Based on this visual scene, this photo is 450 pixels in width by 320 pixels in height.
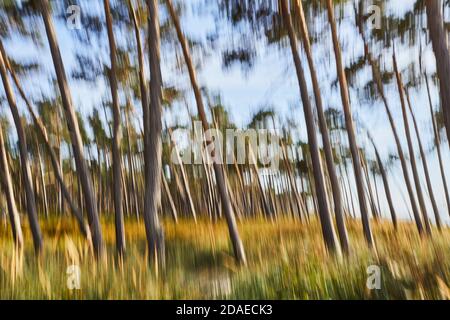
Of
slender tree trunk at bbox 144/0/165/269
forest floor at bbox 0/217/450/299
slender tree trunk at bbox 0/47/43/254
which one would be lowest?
forest floor at bbox 0/217/450/299

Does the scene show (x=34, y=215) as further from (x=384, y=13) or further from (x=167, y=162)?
(x=167, y=162)

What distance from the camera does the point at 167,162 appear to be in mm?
20172

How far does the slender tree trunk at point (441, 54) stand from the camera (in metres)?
4.65

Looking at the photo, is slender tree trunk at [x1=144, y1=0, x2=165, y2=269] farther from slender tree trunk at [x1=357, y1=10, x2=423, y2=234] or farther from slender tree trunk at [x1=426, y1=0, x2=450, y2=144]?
slender tree trunk at [x1=357, y1=10, x2=423, y2=234]

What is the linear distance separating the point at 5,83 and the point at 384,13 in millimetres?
8279

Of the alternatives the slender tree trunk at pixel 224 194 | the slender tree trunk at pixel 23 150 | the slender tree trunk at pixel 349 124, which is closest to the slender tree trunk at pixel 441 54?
the slender tree trunk at pixel 224 194

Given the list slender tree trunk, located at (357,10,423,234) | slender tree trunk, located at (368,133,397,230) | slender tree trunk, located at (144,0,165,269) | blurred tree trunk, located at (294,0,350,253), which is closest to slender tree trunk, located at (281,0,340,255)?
blurred tree trunk, located at (294,0,350,253)

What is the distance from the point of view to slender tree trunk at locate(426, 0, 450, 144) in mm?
4648

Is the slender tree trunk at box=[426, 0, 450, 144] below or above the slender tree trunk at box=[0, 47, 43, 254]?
below

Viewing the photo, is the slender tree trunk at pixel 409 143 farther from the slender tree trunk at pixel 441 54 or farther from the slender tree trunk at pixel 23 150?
the slender tree trunk at pixel 23 150

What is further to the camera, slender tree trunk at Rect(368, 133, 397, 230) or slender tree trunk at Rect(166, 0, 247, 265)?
slender tree trunk at Rect(368, 133, 397, 230)

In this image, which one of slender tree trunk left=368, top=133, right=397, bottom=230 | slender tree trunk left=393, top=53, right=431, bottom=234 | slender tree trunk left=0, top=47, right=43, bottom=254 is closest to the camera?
slender tree trunk left=0, top=47, right=43, bottom=254
